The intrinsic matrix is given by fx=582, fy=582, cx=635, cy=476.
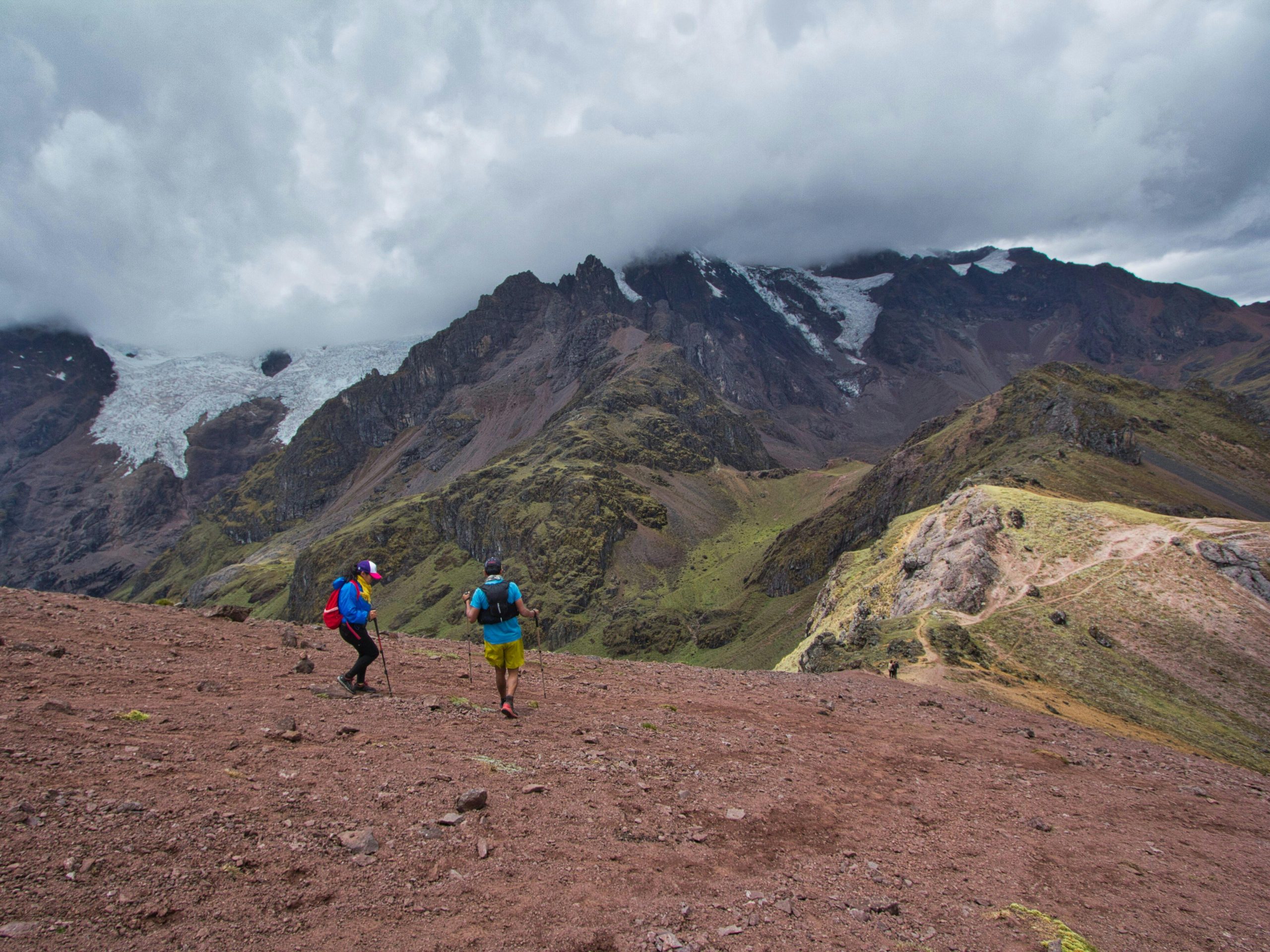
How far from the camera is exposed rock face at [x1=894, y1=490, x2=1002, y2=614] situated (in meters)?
42.3

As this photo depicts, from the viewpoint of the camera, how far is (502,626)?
497 inches

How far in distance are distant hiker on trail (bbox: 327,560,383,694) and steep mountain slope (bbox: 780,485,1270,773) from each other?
24.3m

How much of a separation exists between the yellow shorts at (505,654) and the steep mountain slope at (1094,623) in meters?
21.9

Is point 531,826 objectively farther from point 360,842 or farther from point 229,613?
point 229,613

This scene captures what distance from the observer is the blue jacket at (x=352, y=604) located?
1298cm

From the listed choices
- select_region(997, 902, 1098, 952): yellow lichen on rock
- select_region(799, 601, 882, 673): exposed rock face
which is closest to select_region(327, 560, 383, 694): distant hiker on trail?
select_region(997, 902, 1098, 952): yellow lichen on rock

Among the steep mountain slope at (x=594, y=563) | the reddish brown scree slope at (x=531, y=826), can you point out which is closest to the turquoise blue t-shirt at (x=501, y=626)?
the reddish brown scree slope at (x=531, y=826)

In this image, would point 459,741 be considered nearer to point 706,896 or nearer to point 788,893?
point 706,896

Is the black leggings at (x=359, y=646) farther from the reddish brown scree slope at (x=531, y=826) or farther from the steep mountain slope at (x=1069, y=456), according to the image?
the steep mountain slope at (x=1069, y=456)

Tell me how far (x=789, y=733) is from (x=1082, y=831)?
5884mm

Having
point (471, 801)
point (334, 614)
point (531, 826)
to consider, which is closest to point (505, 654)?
point (334, 614)

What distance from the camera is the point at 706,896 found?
6871mm

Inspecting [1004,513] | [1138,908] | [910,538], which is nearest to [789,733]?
[1138,908]

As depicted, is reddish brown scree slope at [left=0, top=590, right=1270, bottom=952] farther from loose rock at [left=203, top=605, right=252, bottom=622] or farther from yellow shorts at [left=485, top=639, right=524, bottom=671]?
loose rock at [left=203, top=605, right=252, bottom=622]
